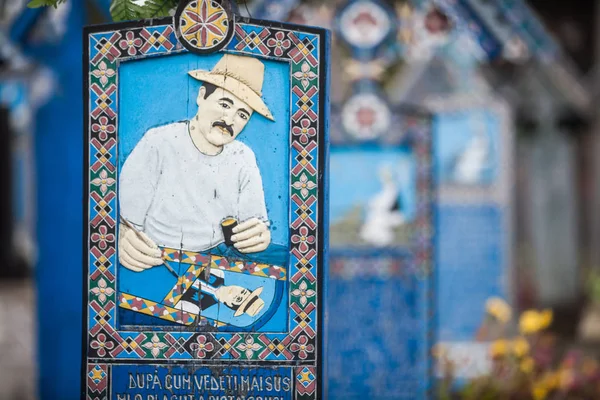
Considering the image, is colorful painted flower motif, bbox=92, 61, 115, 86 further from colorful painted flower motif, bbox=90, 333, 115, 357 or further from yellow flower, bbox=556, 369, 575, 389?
yellow flower, bbox=556, 369, 575, 389

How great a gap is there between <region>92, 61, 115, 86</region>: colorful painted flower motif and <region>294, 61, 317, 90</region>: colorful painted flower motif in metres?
0.65

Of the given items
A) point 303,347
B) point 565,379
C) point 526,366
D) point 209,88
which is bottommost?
point 565,379

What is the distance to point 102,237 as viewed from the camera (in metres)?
3.50

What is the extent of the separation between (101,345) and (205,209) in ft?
1.96

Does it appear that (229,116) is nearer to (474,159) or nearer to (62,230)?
(62,230)

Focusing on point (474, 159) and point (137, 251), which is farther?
point (474, 159)

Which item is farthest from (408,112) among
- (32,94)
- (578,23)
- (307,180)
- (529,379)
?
(578,23)

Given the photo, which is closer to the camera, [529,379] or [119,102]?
[119,102]

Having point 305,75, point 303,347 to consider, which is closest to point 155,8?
point 305,75

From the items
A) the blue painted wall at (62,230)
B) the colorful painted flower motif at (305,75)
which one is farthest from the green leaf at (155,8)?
the blue painted wall at (62,230)

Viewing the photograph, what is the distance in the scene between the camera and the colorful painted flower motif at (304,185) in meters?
3.47

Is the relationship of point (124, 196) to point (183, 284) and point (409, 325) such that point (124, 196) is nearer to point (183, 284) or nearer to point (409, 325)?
point (183, 284)

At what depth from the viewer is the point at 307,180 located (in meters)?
3.47

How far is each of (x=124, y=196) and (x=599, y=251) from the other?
369 inches
